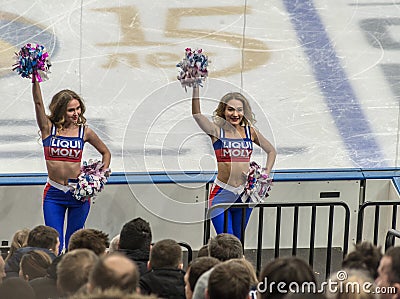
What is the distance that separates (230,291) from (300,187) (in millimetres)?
3837

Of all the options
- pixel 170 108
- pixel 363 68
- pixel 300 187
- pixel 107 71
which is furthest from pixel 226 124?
pixel 363 68

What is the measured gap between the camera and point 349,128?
9383 millimetres

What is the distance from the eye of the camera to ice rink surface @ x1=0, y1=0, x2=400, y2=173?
29.0ft

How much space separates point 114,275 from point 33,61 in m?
3.47

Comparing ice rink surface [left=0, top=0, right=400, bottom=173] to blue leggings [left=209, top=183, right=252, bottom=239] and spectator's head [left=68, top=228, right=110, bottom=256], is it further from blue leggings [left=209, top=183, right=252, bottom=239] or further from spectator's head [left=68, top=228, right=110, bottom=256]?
spectator's head [left=68, top=228, right=110, bottom=256]

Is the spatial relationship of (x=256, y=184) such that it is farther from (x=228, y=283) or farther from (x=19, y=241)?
(x=228, y=283)

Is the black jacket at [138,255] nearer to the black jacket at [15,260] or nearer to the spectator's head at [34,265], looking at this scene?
the black jacket at [15,260]

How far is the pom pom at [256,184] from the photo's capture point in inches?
287

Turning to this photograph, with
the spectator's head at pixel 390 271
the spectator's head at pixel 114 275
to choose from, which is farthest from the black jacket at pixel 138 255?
the spectator's head at pixel 114 275

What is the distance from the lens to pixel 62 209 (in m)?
7.38

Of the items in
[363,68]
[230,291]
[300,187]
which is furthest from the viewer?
[363,68]

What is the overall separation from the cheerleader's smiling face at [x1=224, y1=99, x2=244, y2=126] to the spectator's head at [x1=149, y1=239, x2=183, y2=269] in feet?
7.49

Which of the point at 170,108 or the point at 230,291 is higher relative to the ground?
the point at 170,108

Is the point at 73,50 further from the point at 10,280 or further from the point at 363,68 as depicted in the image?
the point at 10,280
